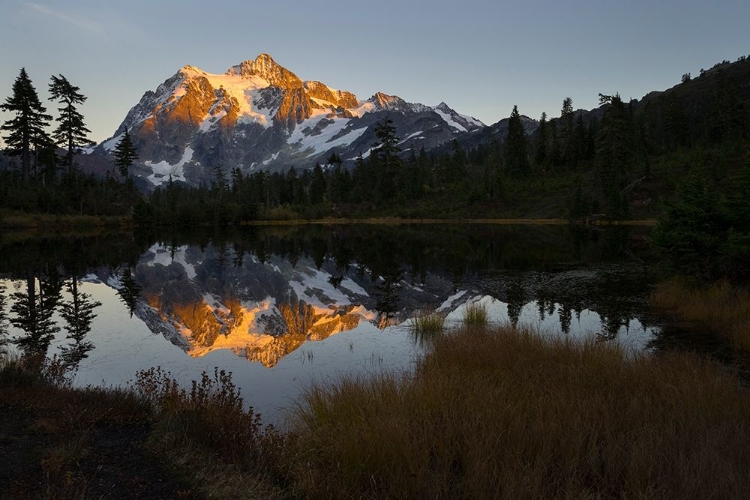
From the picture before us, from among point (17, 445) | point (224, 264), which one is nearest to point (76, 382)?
point (17, 445)

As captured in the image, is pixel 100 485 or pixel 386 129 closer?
pixel 100 485

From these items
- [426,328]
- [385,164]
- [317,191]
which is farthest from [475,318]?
[317,191]

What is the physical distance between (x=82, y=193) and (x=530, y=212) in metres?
77.1

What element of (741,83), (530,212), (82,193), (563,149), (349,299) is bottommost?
(349,299)

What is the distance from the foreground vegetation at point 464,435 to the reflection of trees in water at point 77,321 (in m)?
4.36

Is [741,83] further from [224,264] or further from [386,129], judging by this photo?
[224,264]

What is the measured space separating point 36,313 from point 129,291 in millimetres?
6306

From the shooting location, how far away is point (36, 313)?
1764 cm

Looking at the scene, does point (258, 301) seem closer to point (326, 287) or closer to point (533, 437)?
point (326, 287)

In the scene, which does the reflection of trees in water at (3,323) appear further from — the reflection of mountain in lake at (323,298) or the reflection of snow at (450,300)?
the reflection of snow at (450,300)

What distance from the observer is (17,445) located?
6.38m

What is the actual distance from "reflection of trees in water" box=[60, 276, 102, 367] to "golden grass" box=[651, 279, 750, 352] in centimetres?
1713

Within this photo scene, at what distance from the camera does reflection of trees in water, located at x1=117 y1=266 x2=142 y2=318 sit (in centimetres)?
2077

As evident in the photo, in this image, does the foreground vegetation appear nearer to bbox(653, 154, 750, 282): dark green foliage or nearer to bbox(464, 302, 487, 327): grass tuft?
bbox(464, 302, 487, 327): grass tuft
